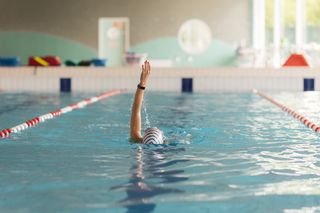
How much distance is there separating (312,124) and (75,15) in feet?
41.1

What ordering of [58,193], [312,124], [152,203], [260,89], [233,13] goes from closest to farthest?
[152,203] → [58,193] → [312,124] → [260,89] → [233,13]

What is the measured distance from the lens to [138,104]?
4188 mm

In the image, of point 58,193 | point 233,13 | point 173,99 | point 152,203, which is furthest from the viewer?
point 233,13

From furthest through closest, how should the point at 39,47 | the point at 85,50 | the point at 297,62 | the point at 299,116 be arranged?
1. the point at 39,47
2. the point at 85,50
3. the point at 297,62
4. the point at 299,116

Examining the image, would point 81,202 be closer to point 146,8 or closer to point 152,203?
point 152,203

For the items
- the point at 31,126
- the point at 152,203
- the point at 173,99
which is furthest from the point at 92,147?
the point at 173,99

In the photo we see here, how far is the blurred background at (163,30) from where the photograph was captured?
53.8 ft

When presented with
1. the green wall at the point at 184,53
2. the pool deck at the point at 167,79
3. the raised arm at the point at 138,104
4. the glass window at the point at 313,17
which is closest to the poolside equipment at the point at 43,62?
Answer: the pool deck at the point at 167,79

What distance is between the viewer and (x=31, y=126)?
17.7ft

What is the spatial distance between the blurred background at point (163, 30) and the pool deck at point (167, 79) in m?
5.37

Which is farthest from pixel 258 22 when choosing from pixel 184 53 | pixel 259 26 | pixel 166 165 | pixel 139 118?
pixel 166 165

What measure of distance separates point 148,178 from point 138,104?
118 centimetres

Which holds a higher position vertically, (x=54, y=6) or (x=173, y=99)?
(x=54, y=6)

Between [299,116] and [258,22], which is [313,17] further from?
[299,116]
